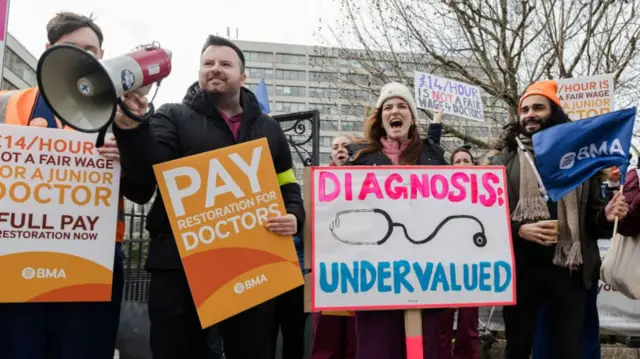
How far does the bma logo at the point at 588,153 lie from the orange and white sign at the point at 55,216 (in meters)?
2.29

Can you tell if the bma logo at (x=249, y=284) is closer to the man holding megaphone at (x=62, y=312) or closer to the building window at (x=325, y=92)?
the man holding megaphone at (x=62, y=312)

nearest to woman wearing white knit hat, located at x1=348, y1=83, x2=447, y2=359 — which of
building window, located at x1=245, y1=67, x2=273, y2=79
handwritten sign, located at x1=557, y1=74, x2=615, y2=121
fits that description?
handwritten sign, located at x1=557, y1=74, x2=615, y2=121

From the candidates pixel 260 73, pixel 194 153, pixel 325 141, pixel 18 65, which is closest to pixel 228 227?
pixel 194 153

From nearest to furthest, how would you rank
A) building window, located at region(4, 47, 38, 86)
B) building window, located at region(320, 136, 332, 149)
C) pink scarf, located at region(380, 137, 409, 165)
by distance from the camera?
pink scarf, located at region(380, 137, 409, 165) < building window, located at region(4, 47, 38, 86) < building window, located at region(320, 136, 332, 149)

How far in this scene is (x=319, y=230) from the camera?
2.71 metres

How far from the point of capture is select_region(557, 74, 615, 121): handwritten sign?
594cm

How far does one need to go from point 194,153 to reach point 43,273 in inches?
30.8

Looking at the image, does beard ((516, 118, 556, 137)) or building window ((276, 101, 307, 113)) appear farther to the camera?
building window ((276, 101, 307, 113))

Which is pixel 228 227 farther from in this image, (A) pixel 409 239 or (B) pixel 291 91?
(B) pixel 291 91

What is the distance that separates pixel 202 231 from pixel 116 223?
0.42 meters

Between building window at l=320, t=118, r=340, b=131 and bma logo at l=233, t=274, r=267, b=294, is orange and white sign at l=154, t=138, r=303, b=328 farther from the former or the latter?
building window at l=320, t=118, r=340, b=131

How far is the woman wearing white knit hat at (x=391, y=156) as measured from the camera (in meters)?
2.72

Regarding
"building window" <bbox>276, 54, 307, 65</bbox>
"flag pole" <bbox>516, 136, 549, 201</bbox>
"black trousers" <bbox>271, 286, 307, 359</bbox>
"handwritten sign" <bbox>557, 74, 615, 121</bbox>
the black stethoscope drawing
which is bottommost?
"black trousers" <bbox>271, 286, 307, 359</bbox>

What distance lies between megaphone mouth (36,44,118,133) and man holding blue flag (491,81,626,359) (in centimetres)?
218
